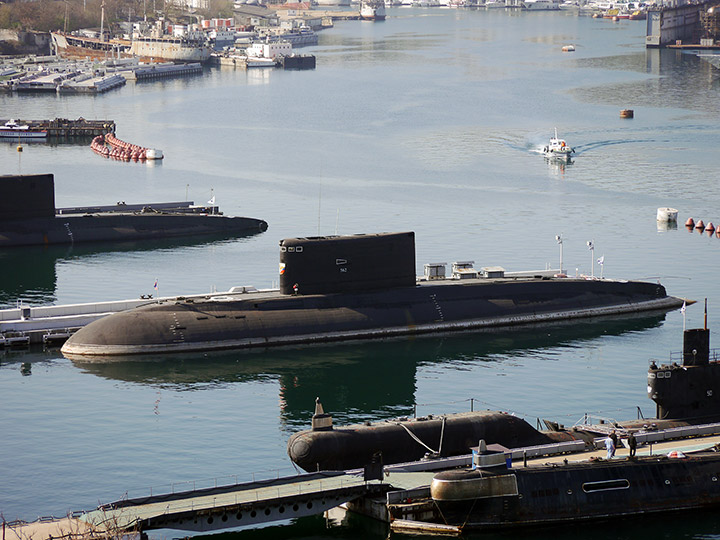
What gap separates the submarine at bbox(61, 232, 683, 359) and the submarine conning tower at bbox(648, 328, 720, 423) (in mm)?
18702

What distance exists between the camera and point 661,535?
3862cm

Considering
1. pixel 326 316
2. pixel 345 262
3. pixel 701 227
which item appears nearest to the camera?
pixel 345 262

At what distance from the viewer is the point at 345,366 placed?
187 feet

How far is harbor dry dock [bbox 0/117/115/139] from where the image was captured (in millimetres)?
138250

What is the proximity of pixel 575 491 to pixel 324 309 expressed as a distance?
23.2 metres

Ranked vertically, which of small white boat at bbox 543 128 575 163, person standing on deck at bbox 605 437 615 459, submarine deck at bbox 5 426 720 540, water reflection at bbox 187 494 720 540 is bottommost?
water reflection at bbox 187 494 720 540

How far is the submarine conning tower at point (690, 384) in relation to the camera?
43.4 m

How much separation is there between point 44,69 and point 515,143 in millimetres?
102075

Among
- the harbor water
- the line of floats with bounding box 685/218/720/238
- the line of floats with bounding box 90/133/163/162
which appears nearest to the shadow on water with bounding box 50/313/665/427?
the harbor water

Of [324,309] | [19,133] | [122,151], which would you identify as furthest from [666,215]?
[19,133]

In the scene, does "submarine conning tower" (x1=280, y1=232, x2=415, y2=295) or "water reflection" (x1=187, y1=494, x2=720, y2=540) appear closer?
"water reflection" (x1=187, y1=494, x2=720, y2=540)

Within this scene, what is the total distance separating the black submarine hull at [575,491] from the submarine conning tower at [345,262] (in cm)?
2166

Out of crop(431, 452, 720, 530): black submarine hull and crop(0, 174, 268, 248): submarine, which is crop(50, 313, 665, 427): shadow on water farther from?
crop(0, 174, 268, 248): submarine

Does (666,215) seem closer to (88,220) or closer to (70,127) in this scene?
(88,220)
